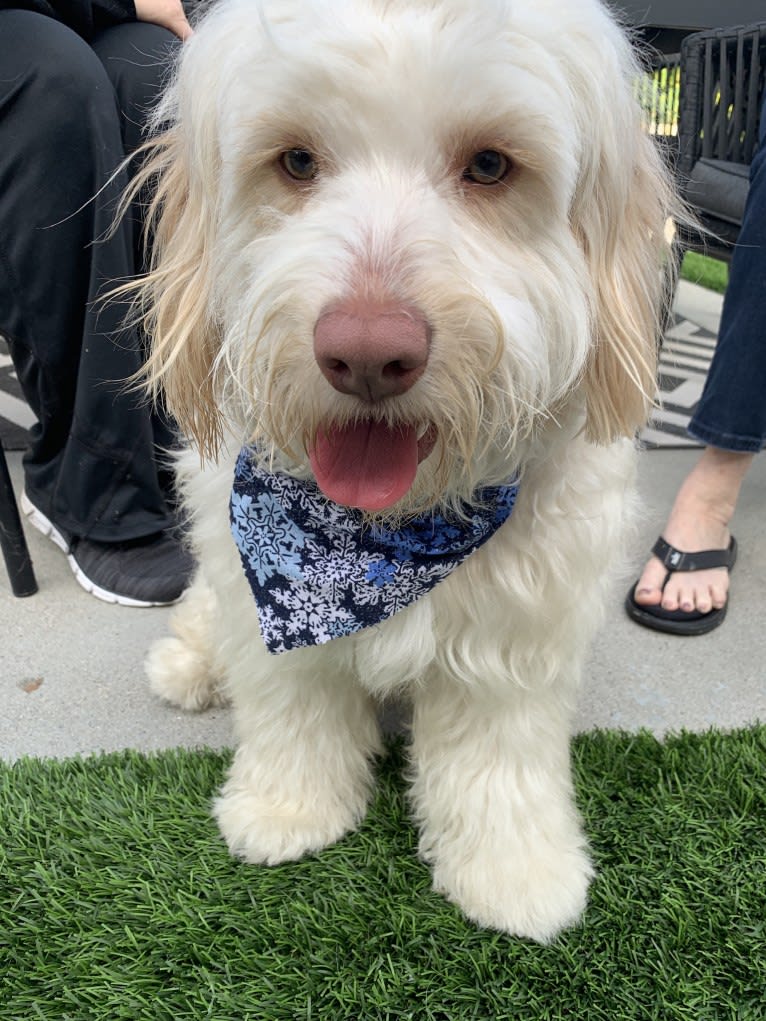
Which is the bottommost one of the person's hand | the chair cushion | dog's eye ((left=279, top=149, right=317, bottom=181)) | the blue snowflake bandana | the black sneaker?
the black sneaker

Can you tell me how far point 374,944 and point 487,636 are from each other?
546mm

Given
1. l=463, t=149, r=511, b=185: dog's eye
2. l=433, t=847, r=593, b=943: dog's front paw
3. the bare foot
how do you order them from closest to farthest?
1. l=463, t=149, r=511, b=185: dog's eye
2. l=433, t=847, r=593, b=943: dog's front paw
3. the bare foot

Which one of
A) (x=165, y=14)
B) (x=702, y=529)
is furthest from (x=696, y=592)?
(x=165, y=14)

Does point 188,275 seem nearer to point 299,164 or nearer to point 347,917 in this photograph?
point 299,164

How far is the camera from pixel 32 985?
1254 millimetres

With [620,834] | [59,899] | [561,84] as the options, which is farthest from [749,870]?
[561,84]

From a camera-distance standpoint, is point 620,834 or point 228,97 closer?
point 228,97

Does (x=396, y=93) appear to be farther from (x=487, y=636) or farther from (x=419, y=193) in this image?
(x=487, y=636)

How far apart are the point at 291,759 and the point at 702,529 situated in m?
1.45

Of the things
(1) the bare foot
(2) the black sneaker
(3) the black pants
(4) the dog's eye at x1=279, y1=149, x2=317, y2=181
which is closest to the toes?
(1) the bare foot

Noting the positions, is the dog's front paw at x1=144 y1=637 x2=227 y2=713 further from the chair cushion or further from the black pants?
the chair cushion

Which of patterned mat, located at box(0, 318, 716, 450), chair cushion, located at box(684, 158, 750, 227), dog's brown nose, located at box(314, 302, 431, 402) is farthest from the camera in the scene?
patterned mat, located at box(0, 318, 716, 450)

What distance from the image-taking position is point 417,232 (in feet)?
3.26

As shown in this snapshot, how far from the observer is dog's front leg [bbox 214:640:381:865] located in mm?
1500
